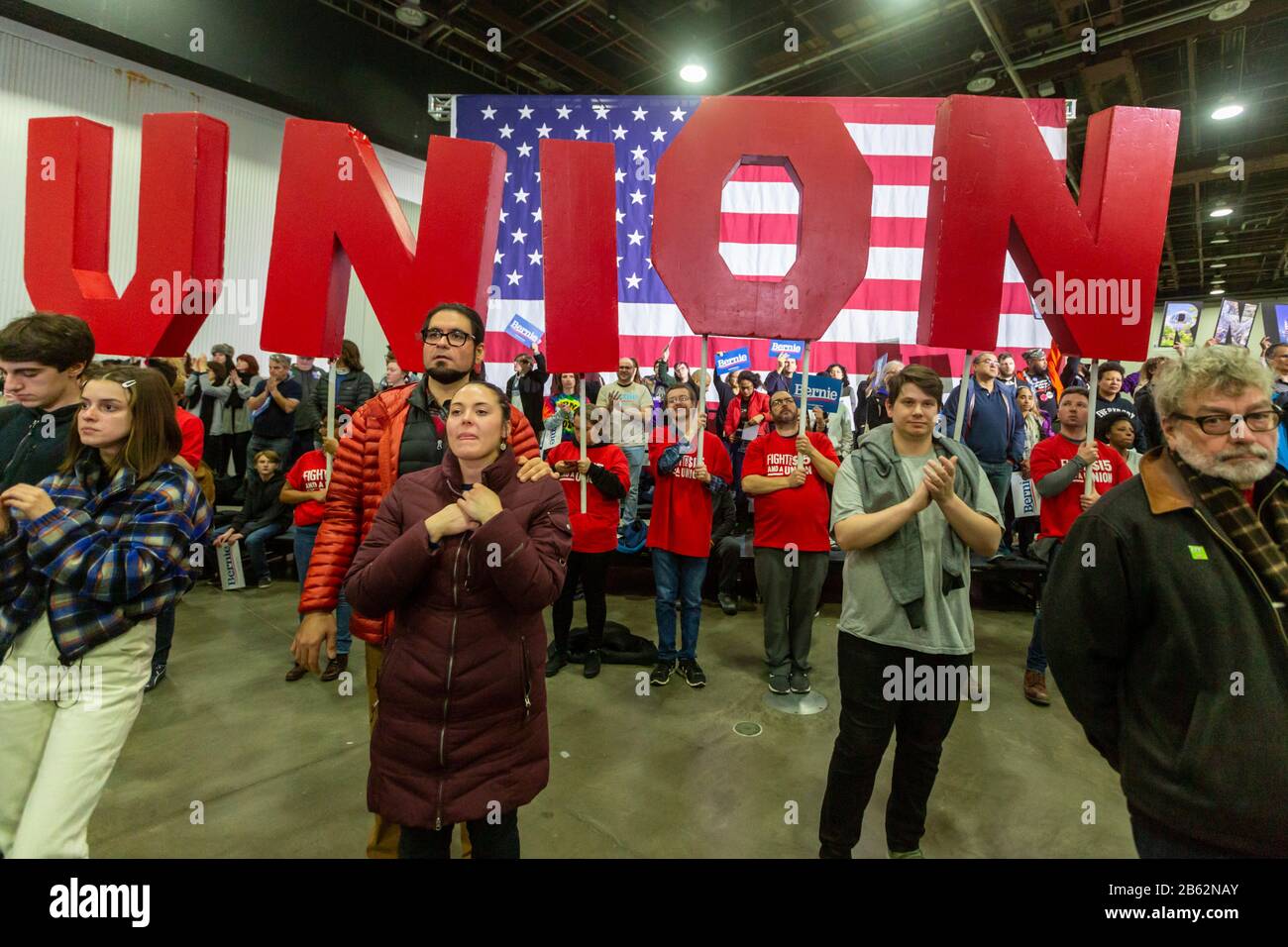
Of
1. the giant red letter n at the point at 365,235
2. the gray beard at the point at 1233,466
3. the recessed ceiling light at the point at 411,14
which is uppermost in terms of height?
the recessed ceiling light at the point at 411,14

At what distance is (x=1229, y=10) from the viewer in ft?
21.9

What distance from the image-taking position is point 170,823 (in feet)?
7.78

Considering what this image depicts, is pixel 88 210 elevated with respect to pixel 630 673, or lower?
elevated

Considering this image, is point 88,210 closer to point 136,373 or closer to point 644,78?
point 136,373

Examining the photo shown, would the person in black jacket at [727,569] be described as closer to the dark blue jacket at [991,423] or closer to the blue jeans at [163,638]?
the dark blue jacket at [991,423]

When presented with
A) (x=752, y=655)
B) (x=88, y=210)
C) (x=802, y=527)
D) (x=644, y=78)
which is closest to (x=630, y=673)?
(x=752, y=655)

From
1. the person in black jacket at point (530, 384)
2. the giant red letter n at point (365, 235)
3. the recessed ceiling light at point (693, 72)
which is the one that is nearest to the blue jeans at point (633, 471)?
the person in black jacket at point (530, 384)

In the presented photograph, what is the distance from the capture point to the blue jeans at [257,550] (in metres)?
5.62

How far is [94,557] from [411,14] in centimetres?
941

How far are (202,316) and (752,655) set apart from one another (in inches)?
150

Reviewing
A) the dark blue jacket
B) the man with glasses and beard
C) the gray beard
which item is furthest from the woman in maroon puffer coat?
the dark blue jacket

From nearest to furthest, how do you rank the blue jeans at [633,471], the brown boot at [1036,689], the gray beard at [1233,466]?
1. the gray beard at [1233,466]
2. the brown boot at [1036,689]
3. the blue jeans at [633,471]

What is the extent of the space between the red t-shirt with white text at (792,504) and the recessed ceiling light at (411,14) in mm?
8489

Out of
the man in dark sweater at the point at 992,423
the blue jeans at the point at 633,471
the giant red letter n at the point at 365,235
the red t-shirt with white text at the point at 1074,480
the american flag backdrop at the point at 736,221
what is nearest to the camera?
the giant red letter n at the point at 365,235
